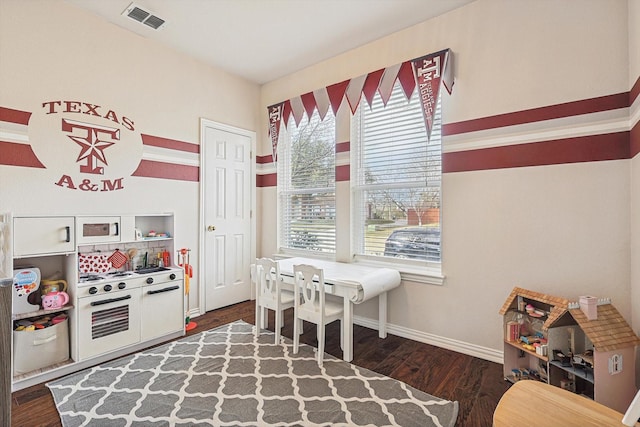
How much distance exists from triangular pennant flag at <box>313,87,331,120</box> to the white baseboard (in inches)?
91.0

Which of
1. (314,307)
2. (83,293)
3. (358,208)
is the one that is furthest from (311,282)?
(83,293)

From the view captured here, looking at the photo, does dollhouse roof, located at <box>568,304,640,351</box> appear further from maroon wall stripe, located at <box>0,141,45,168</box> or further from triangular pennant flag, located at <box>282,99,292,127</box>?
maroon wall stripe, located at <box>0,141,45,168</box>

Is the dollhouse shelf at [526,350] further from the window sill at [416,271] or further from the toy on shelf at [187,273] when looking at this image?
the toy on shelf at [187,273]

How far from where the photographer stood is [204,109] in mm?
3758

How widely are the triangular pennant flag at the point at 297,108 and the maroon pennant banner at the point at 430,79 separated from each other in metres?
1.48

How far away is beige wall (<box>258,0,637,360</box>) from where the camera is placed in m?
2.13

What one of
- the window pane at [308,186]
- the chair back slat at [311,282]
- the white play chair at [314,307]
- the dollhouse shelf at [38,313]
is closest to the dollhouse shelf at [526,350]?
the white play chair at [314,307]

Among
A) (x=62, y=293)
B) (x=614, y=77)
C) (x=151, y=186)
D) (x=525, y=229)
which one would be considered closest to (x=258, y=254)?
(x=151, y=186)

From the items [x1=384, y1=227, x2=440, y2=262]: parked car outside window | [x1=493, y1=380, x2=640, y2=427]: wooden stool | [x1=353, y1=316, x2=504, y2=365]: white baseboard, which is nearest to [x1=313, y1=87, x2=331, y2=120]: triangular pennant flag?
[x1=384, y1=227, x2=440, y2=262]: parked car outside window

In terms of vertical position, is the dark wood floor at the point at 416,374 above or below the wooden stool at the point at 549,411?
below

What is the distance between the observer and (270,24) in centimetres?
300

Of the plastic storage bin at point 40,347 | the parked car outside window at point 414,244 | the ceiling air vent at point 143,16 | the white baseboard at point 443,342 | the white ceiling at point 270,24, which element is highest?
the white ceiling at point 270,24

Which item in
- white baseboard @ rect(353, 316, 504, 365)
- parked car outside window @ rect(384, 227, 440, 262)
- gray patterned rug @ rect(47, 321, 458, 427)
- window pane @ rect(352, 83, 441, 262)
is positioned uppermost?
window pane @ rect(352, 83, 441, 262)

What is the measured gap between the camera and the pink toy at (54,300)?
7.82ft
